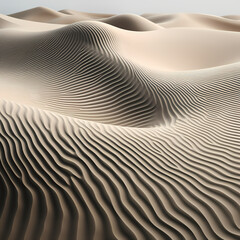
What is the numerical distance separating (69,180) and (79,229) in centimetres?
74

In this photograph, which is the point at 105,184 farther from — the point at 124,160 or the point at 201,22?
the point at 201,22

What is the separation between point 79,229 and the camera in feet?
10.8

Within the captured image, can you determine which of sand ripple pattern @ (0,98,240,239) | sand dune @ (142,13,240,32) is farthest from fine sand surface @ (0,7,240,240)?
sand dune @ (142,13,240,32)

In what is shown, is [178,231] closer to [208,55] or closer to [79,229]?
[79,229]

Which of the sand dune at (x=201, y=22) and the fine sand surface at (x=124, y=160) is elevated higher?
the fine sand surface at (x=124, y=160)

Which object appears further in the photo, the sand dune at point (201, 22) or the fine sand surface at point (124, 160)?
the sand dune at point (201, 22)

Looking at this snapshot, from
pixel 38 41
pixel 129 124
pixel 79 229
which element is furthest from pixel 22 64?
pixel 79 229

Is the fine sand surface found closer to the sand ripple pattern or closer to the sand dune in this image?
the sand ripple pattern

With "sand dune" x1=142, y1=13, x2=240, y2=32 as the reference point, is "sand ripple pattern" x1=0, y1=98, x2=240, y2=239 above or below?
above

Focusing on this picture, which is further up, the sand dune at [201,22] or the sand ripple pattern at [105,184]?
the sand ripple pattern at [105,184]

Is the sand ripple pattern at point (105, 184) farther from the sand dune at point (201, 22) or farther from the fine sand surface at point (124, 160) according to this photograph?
the sand dune at point (201, 22)

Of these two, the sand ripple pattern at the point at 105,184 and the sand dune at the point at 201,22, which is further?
the sand dune at the point at 201,22

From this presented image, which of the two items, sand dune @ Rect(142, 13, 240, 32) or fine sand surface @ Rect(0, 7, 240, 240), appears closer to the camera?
fine sand surface @ Rect(0, 7, 240, 240)

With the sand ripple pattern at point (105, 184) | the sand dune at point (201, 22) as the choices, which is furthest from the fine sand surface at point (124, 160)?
the sand dune at point (201, 22)
